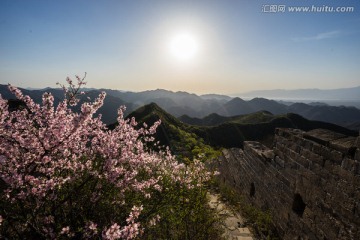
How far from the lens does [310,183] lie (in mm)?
4906

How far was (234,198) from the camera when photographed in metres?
8.70

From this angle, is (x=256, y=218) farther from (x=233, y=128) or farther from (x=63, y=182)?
(x=233, y=128)

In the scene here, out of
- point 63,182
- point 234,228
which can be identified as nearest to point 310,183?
point 234,228

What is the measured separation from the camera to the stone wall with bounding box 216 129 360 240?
150 inches

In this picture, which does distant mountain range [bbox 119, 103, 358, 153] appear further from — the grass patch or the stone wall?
the stone wall

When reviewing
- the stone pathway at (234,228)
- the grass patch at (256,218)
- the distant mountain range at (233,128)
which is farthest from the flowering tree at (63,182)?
the distant mountain range at (233,128)

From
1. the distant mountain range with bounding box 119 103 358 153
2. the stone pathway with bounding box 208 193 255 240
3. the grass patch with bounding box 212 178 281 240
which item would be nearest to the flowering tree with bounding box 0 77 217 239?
the stone pathway with bounding box 208 193 255 240

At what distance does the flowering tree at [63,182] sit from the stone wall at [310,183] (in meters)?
2.13

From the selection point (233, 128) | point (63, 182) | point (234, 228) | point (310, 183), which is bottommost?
point (233, 128)

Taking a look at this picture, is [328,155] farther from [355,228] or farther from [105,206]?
[105,206]

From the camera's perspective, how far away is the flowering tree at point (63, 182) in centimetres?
377

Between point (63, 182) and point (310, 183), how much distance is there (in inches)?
170

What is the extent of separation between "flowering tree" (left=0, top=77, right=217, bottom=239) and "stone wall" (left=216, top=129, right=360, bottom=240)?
6.97 ft

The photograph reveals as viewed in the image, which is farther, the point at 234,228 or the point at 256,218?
the point at 256,218
